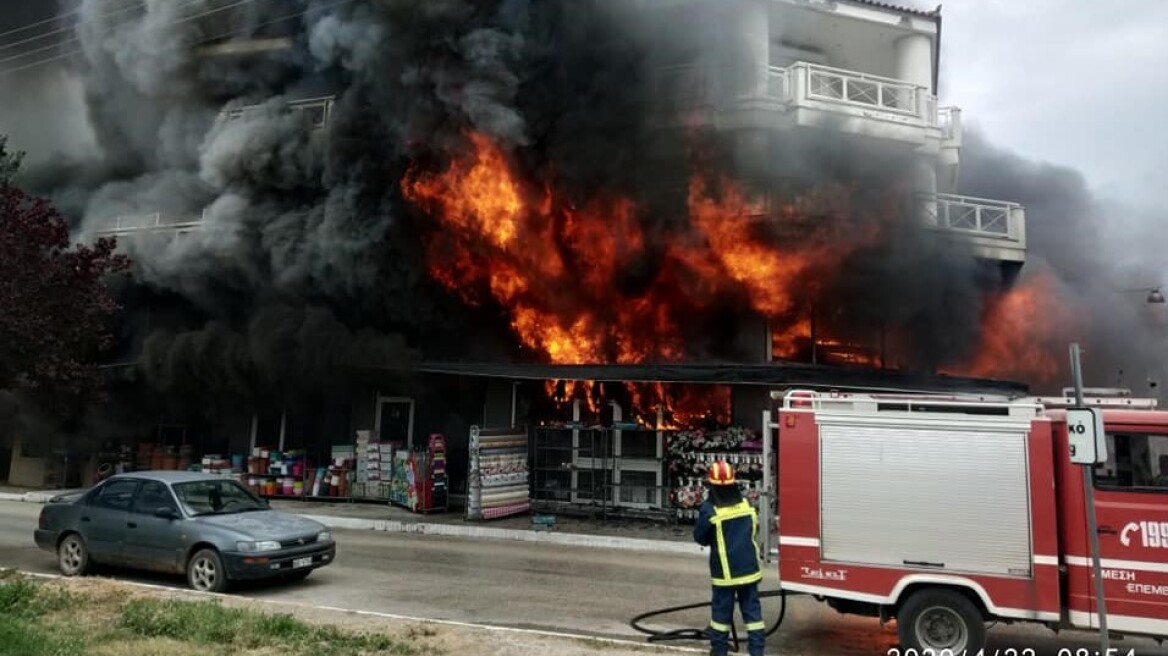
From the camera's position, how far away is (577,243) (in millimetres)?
16656

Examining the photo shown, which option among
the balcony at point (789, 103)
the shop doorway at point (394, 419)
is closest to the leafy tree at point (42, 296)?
the shop doorway at point (394, 419)

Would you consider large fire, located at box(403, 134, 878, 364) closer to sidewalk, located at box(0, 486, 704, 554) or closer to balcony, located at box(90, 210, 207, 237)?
sidewalk, located at box(0, 486, 704, 554)

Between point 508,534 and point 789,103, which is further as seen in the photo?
point 789,103

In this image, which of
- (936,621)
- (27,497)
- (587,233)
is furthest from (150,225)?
(936,621)

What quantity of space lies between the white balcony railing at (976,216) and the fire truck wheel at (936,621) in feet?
37.4

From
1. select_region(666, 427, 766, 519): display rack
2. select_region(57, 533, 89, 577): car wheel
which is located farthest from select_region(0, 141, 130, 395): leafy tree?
select_region(666, 427, 766, 519): display rack

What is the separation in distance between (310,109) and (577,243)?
831 cm

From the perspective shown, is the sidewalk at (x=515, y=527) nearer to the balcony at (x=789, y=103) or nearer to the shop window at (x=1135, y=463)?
the shop window at (x=1135, y=463)

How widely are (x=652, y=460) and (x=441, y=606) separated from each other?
726 cm

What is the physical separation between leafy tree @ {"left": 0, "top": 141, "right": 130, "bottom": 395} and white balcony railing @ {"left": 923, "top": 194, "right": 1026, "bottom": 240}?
51.5 feet

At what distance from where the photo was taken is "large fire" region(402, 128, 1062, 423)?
15.2 metres

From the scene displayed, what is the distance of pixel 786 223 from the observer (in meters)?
15.0

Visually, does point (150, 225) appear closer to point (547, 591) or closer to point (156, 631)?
point (547, 591)

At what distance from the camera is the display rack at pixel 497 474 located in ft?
46.7
